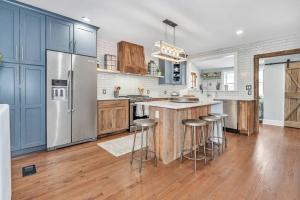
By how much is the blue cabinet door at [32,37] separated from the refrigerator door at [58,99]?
0.17 meters

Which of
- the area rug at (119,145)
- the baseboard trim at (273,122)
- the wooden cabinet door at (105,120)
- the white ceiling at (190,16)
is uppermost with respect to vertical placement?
the white ceiling at (190,16)

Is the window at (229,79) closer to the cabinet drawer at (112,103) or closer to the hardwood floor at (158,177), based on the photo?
the hardwood floor at (158,177)

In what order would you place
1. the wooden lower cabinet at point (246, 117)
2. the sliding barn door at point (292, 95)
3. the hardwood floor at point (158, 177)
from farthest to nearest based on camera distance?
the sliding barn door at point (292, 95) < the wooden lower cabinet at point (246, 117) < the hardwood floor at point (158, 177)

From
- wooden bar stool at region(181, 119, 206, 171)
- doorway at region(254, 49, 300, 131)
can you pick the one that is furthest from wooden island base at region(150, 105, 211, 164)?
doorway at region(254, 49, 300, 131)

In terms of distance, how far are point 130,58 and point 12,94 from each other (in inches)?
116

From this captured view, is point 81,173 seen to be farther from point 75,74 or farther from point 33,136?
point 75,74

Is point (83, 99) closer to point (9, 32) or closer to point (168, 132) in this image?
point (9, 32)

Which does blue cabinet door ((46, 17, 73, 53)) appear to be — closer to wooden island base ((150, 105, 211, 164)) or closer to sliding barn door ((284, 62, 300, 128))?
wooden island base ((150, 105, 211, 164))

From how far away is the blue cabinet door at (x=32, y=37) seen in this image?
112 inches

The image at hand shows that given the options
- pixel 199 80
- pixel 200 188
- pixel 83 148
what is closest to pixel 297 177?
pixel 200 188

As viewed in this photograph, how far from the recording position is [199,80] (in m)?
9.45

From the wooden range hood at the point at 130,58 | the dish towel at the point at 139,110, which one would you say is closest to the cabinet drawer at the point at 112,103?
the dish towel at the point at 139,110

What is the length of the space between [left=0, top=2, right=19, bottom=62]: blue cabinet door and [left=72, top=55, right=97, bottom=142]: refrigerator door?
0.95 metres

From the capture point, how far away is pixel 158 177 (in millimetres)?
2207
